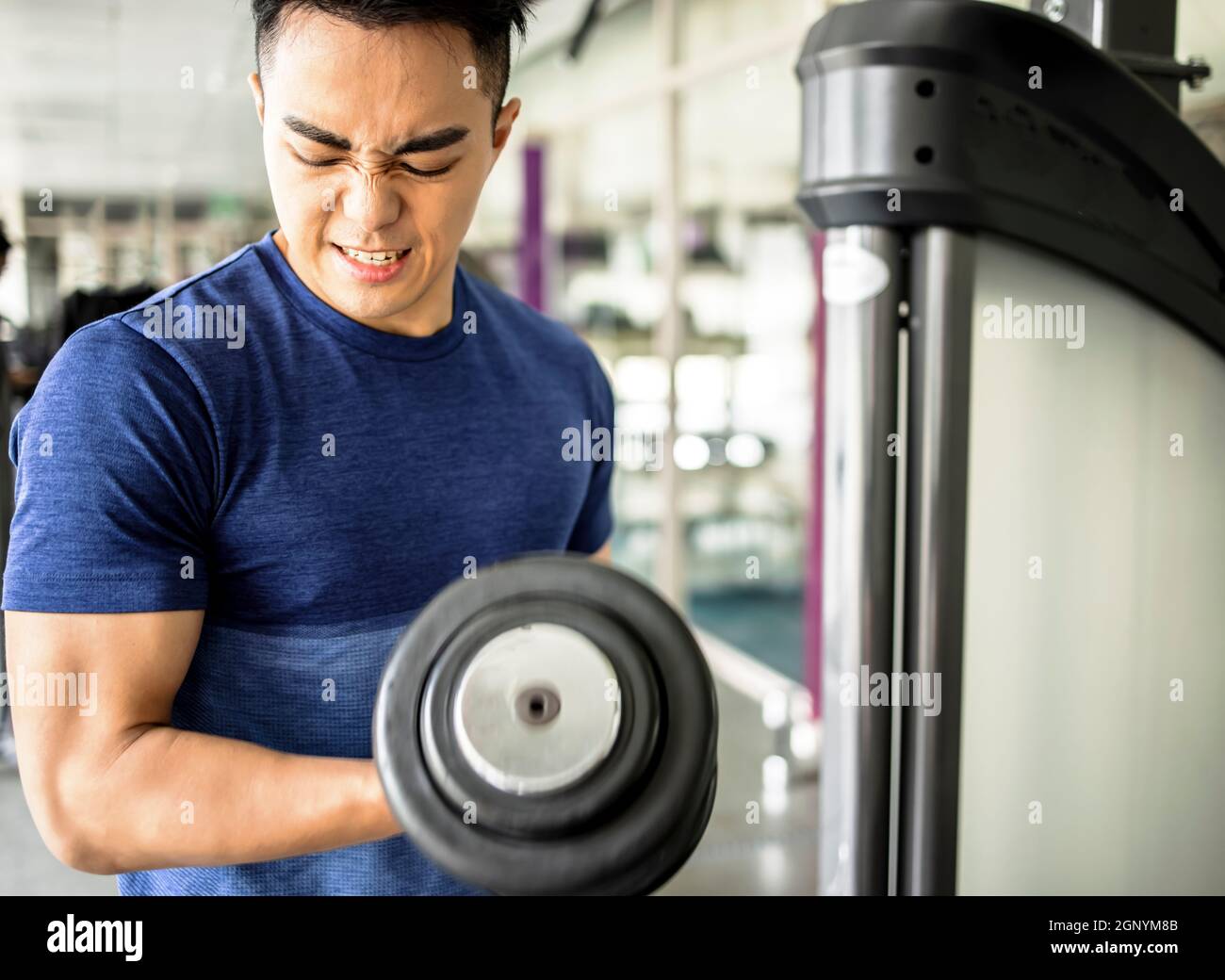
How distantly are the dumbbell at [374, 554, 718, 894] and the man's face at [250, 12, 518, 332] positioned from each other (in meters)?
0.18

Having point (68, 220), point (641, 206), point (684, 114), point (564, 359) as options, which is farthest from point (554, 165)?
point (564, 359)

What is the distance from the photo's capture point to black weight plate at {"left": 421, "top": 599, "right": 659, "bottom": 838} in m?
0.30

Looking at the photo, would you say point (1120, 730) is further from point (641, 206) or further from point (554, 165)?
point (554, 165)

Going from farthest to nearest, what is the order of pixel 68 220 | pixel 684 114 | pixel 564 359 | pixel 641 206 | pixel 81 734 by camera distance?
pixel 641 206 < pixel 684 114 < pixel 68 220 < pixel 564 359 < pixel 81 734

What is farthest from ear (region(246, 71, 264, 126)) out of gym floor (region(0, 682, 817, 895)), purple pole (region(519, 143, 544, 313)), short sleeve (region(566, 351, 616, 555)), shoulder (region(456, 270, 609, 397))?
purple pole (region(519, 143, 544, 313))

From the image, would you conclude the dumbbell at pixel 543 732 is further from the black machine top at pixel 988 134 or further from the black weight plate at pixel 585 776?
the black machine top at pixel 988 134

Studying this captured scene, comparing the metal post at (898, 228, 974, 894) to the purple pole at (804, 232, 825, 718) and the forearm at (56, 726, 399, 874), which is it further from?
the purple pole at (804, 232, 825, 718)

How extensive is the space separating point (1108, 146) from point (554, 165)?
14.0 feet

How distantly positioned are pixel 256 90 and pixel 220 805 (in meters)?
0.29

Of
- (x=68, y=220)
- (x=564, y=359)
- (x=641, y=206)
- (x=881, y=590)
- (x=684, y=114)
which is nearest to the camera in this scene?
(x=881, y=590)

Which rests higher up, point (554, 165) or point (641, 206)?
point (554, 165)

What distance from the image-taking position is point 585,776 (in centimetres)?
31
